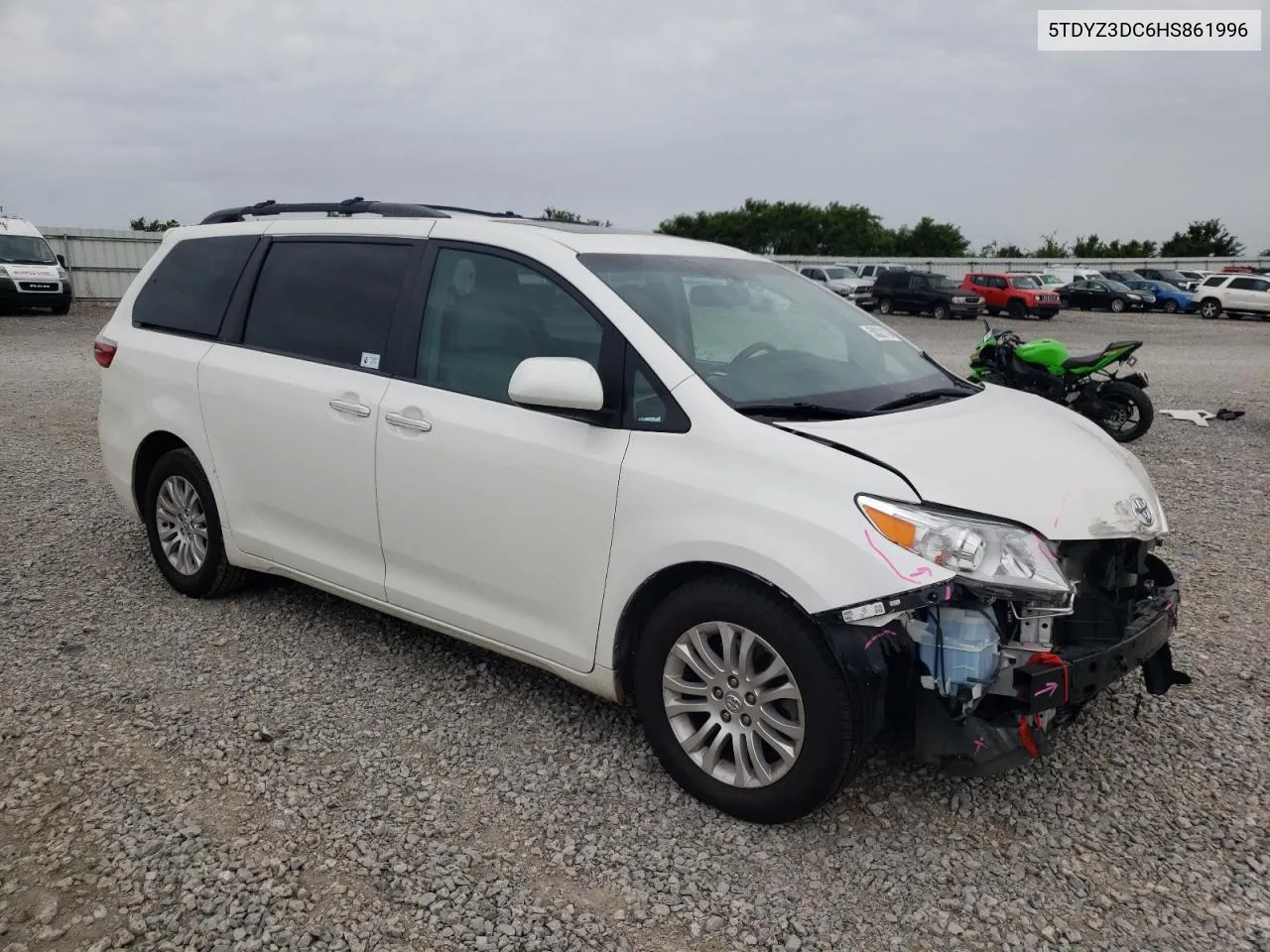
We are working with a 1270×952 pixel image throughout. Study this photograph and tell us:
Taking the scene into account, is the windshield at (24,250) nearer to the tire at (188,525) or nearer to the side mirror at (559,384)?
the tire at (188,525)

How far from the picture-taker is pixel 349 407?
3.92 metres

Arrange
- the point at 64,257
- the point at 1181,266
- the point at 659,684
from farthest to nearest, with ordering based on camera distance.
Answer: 1. the point at 1181,266
2. the point at 64,257
3. the point at 659,684

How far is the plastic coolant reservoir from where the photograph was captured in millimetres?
2814

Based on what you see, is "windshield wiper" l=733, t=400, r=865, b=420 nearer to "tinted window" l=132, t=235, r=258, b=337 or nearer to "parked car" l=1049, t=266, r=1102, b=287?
"tinted window" l=132, t=235, r=258, b=337

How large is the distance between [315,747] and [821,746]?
182 cm

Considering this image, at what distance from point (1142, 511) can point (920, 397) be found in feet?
2.73

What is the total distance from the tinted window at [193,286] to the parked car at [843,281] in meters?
28.7

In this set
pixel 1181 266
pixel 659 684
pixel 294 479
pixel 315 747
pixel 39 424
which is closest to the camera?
pixel 659 684

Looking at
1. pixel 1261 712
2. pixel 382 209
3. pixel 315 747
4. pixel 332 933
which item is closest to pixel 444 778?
pixel 315 747

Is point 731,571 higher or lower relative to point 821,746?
higher

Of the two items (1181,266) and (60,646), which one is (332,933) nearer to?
(60,646)

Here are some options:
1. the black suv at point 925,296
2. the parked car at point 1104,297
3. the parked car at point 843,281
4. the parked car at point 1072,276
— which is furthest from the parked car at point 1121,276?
the parked car at point 843,281

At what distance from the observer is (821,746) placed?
2.85 meters

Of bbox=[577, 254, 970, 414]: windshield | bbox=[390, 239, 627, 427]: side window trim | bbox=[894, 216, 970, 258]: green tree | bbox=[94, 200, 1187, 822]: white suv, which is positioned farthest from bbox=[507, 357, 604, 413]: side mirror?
bbox=[894, 216, 970, 258]: green tree
